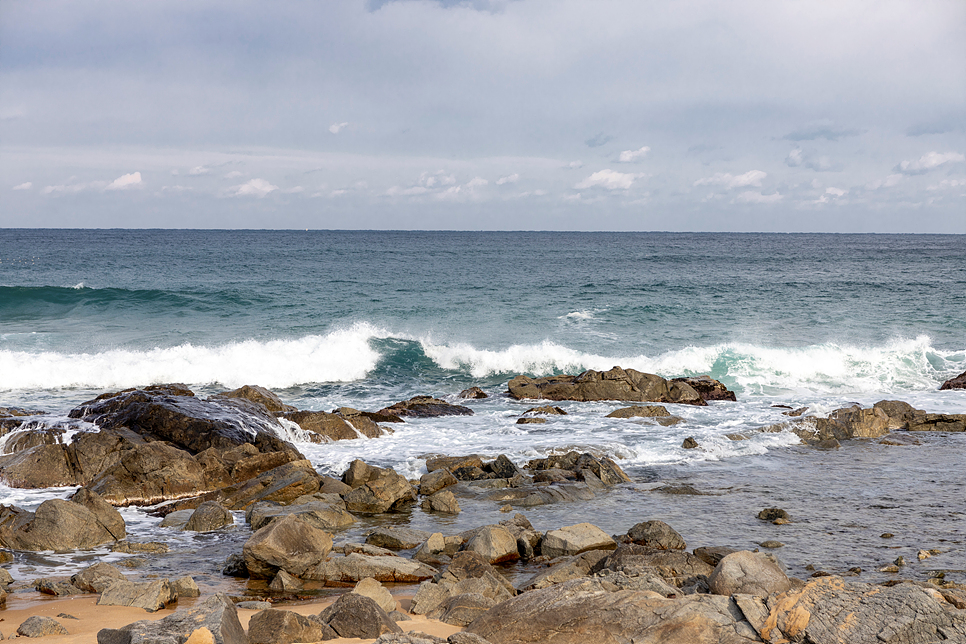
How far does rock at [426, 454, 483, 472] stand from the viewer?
41.6 feet

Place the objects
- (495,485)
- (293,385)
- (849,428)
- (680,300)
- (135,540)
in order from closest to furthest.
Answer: (135,540) < (495,485) < (849,428) < (293,385) < (680,300)

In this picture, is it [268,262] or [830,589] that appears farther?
[268,262]

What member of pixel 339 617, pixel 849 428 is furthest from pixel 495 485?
pixel 849 428

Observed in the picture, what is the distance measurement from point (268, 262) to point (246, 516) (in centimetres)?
5122

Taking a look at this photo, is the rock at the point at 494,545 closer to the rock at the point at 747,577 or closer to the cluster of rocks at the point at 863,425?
the rock at the point at 747,577

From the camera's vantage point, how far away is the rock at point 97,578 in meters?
7.18

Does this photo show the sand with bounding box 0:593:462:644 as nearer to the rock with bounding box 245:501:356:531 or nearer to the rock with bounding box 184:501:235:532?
the rock with bounding box 184:501:235:532

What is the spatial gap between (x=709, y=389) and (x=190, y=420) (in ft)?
43.6

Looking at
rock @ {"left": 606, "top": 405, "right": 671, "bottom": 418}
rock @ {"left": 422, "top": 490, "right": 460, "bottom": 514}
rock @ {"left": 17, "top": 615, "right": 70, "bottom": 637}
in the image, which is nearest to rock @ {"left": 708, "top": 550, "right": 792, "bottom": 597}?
rock @ {"left": 422, "top": 490, "right": 460, "bottom": 514}

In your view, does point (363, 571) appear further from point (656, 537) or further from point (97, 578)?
point (656, 537)

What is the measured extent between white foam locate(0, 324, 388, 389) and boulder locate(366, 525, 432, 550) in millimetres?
14246

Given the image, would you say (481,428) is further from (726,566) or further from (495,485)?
(726,566)

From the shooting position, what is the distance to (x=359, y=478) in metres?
11.6

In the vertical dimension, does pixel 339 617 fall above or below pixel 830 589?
below
